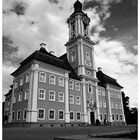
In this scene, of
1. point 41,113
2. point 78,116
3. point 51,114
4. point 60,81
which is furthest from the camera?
point 78,116

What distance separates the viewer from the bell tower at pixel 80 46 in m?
38.2

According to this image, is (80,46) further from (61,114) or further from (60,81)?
(61,114)

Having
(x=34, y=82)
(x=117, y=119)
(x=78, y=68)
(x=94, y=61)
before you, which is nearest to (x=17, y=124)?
(x=34, y=82)

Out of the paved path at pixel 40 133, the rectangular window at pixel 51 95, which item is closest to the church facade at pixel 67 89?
the rectangular window at pixel 51 95

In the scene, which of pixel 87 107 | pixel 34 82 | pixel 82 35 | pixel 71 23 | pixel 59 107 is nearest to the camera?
pixel 34 82

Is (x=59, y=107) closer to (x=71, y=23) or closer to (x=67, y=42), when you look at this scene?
(x=67, y=42)

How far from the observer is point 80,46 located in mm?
39375

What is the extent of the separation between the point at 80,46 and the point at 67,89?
12055 mm

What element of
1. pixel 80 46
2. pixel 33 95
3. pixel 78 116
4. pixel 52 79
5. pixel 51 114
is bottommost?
pixel 78 116

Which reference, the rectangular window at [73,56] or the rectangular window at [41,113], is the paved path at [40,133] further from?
the rectangular window at [73,56]

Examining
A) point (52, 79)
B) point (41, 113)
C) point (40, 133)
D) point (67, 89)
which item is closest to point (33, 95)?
point (41, 113)

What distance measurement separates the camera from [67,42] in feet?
→ 142

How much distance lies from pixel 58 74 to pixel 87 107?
9.52 metres

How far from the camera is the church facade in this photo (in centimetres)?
2769
